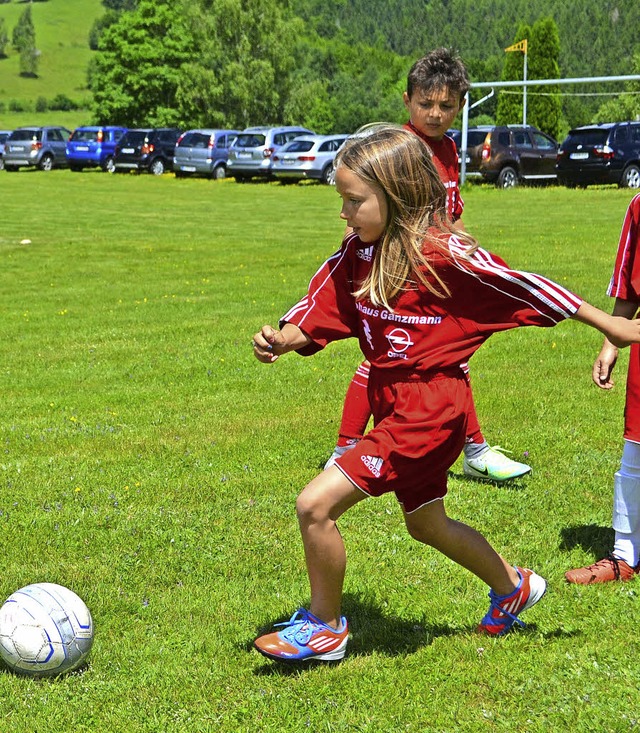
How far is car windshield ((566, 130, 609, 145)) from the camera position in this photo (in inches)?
1053

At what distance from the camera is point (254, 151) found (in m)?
34.7

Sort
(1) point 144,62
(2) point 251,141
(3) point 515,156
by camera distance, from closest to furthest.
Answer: (3) point 515,156 < (2) point 251,141 < (1) point 144,62

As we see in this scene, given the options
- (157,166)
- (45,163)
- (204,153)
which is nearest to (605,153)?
(204,153)

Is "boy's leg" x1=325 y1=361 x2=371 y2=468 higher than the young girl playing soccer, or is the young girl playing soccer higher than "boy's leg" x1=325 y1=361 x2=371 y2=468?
the young girl playing soccer

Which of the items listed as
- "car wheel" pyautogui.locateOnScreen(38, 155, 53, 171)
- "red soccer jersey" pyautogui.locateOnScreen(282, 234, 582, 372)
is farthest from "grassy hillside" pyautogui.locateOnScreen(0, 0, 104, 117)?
"red soccer jersey" pyautogui.locateOnScreen(282, 234, 582, 372)

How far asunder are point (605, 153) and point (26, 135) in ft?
89.2

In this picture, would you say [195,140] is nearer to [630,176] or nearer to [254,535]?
[630,176]

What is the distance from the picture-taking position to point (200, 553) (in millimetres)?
4754

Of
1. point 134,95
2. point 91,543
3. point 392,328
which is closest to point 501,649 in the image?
point 392,328

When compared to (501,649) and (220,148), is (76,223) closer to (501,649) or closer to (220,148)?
(220,148)

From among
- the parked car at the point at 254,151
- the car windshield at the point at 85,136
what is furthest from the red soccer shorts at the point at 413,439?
the car windshield at the point at 85,136

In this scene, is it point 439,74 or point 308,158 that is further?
point 308,158

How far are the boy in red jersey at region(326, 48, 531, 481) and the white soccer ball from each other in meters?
1.68

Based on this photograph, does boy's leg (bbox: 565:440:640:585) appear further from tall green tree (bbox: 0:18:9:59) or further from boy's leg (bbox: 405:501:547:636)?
tall green tree (bbox: 0:18:9:59)
